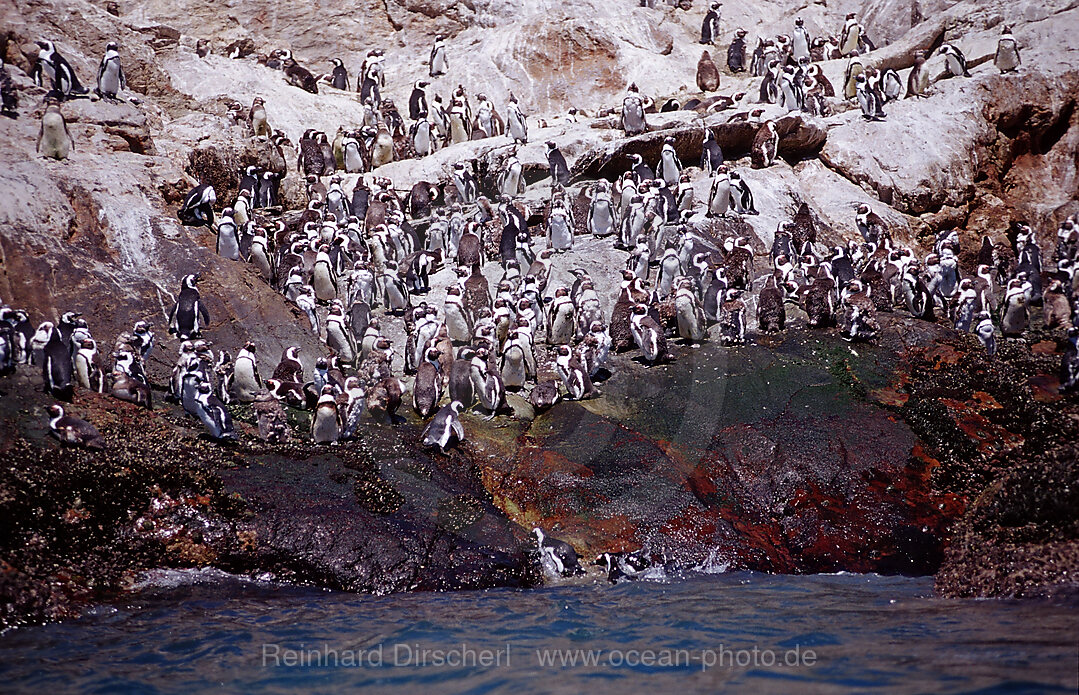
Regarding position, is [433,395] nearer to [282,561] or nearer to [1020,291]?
[282,561]

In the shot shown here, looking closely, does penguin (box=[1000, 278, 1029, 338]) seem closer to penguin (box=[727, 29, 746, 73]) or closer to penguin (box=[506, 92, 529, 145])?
penguin (box=[506, 92, 529, 145])

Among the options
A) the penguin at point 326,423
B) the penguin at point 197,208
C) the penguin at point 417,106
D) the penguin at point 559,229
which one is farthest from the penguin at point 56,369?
the penguin at point 417,106

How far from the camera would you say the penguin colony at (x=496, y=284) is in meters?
10.7

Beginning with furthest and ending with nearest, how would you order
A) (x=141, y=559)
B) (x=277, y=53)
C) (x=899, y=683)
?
(x=277, y=53) < (x=141, y=559) < (x=899, y=683)

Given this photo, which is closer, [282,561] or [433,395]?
[282,561]

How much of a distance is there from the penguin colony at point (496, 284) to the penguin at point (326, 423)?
3cm

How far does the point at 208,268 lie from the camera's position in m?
13.4

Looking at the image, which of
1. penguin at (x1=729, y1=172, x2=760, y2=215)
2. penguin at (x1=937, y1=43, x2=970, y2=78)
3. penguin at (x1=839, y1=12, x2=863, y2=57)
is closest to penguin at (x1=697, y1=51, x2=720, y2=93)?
penguin at (x1=839, y1=12, x2=863, y2=57)

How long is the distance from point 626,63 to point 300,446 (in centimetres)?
1867

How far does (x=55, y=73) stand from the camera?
1577cm

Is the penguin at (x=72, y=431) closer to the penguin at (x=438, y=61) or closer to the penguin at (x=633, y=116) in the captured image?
the penguin at (x=633, y=116)

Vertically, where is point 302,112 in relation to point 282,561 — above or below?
above

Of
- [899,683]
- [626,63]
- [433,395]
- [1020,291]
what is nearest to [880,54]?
[626,63]

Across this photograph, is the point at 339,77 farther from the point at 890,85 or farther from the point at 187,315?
the point at 187,315
